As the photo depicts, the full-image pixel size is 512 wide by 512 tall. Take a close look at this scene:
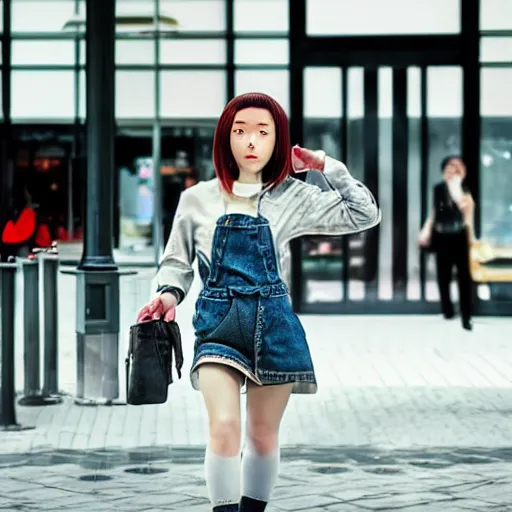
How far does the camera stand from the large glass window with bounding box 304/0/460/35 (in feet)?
56.6

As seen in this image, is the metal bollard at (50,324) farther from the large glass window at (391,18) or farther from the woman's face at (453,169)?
the large glass window at (391,18)

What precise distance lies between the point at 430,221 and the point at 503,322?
56.7 inches

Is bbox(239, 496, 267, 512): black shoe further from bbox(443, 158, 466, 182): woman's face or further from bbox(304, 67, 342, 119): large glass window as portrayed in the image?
bbox(304, 67, 342, 119): large glass window

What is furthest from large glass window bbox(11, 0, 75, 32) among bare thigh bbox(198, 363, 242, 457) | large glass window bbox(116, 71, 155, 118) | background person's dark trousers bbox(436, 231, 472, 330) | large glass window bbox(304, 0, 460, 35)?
bare thigh bbox(198, 363, 242, 457)

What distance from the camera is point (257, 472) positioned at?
5621 millimetres

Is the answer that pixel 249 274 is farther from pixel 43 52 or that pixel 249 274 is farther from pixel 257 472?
pixel 43 52

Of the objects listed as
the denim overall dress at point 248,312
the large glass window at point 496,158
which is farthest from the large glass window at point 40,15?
the denim overall dress at point 248,312

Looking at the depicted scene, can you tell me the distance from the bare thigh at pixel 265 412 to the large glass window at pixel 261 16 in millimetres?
12400

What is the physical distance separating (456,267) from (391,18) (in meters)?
3.04

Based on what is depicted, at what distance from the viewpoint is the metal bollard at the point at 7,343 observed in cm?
864

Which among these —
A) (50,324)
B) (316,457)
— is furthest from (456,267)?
(316,457)

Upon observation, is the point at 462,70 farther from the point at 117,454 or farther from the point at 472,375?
the point at 117,454

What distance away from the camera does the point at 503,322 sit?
55.0 feet

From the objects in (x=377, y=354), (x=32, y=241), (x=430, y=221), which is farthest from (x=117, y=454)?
(x=32, y=241)
